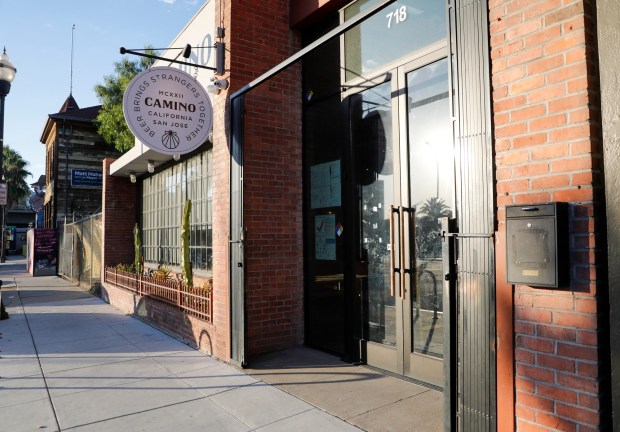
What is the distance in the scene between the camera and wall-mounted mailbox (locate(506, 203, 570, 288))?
2305mm

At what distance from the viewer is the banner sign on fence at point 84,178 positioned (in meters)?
18.8

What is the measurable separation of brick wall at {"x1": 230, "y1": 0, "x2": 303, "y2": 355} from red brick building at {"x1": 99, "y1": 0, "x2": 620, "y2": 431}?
3 centimetres

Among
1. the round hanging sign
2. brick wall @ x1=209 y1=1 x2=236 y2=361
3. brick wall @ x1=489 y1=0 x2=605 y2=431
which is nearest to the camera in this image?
brick wall @ x1=489 y1=0 x2=605 y2=431

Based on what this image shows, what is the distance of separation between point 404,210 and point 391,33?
2.06 metres

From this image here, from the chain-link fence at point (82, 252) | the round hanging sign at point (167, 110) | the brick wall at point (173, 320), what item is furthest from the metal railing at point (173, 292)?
the chain-link fence at point (82, 252)

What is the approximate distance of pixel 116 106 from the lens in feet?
80.5

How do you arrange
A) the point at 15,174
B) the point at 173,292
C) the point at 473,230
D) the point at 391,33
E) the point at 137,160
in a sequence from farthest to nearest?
the point at 15,174 < the point at 137,160 < the point at 173,292 < the point at 391,33 < the point at 473,230

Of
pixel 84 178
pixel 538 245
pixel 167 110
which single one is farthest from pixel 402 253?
pixel 84 178

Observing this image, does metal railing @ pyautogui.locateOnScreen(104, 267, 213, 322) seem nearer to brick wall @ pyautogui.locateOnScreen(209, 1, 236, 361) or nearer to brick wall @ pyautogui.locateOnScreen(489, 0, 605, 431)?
A: brick wall @ pyautogui.locateOnScreen(209, 1, 236, 361)

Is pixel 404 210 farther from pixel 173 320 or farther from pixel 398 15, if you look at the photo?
pixel 173 320

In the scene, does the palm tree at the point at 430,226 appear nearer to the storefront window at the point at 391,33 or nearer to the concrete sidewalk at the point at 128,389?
the storefront window at the point at 391,33

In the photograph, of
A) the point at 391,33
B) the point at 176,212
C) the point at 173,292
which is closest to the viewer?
the point at 391,33

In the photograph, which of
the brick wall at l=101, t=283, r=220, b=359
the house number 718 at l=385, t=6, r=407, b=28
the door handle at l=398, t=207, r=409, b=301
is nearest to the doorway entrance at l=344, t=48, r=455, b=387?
the door handle at l=398, t=207, r=409, b=301

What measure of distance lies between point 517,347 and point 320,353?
3.54m
